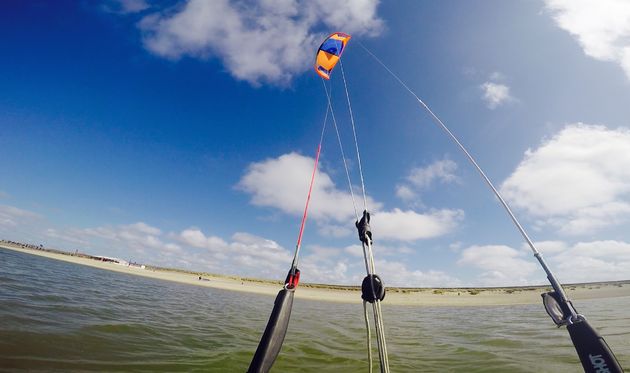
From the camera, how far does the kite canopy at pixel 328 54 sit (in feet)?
33.9

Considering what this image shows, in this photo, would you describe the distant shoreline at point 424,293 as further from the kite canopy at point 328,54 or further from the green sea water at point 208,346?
the kite canopy at point 328,54

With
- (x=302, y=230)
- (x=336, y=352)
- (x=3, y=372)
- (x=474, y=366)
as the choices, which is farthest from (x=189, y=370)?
(x=474, y=366)

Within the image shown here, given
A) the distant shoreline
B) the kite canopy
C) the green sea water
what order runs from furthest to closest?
the distant shoreline < the kite canopy < the green sea water

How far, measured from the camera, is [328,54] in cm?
1041

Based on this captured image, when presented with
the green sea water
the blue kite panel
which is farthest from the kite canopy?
the green sea water

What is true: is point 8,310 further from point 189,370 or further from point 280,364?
point 280,364

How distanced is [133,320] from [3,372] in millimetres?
7059

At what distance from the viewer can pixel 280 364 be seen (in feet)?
26.2

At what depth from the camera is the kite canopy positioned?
10328mm

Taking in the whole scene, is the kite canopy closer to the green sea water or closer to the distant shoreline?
the green sea water

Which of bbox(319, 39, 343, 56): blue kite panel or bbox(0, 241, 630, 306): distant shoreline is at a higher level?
bbox(319, 39, 343, 56): blue kite panel

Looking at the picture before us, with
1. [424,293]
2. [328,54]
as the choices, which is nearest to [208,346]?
[328,54]

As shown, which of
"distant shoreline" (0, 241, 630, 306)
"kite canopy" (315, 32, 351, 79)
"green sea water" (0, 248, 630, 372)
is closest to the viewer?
"green sea water" (0, 248, 630, 372)

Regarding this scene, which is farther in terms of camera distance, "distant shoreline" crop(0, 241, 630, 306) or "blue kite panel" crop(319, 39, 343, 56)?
"distant shoreline" crop(0, 241, 630, 306)
